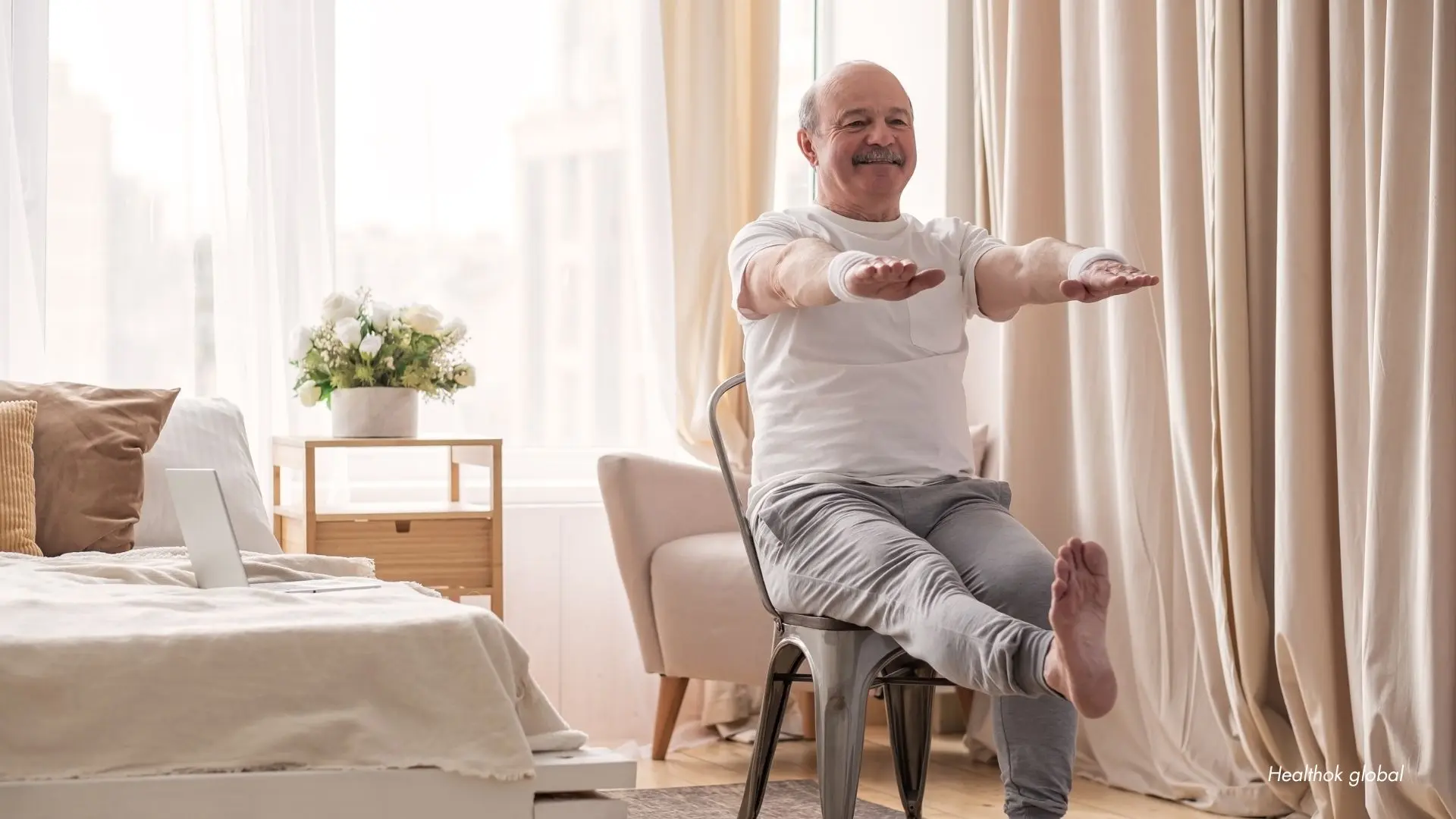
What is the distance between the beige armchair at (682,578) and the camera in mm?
3125

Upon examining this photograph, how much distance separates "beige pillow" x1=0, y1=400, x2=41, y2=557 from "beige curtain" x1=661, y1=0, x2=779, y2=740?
166 cm

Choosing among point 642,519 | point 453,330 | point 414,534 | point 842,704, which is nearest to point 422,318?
point 453,330

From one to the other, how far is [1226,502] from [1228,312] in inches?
13.6

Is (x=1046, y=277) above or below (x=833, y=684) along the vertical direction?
above

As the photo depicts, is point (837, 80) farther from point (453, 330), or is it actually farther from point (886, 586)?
point (453, 330)

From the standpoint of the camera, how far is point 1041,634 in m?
1.54

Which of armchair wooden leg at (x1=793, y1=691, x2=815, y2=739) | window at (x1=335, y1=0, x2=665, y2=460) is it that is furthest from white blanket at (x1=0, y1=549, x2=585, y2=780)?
window at (x1=335, y1=0, x2=665, y2=460)

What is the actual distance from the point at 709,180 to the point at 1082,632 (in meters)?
2.53

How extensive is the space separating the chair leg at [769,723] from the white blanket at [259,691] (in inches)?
18.1

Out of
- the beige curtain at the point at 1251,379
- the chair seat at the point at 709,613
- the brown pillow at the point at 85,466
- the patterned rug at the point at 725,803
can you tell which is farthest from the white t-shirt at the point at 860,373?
the brown pillow at the point at 85,466

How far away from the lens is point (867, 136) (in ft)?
7.18

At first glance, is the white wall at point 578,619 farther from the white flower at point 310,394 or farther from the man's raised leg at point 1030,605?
the man's raised leg at point 1030,605

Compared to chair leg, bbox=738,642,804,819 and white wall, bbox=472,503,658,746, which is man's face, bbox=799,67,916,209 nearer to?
chair leg, bbox=738,642,804,819

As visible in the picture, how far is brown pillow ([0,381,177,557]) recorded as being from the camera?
255cm
